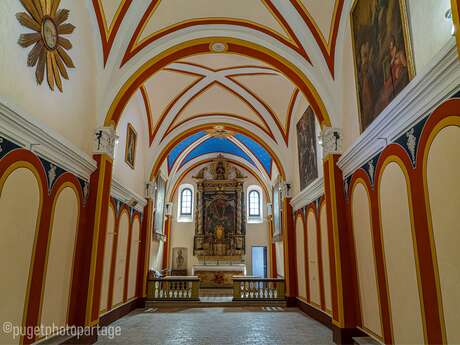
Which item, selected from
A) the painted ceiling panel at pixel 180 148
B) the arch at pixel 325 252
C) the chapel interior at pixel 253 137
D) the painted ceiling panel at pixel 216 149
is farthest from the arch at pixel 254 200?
the arch at pixel 325 252

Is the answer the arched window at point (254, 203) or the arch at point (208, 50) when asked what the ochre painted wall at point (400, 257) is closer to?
the arch at point (208, 50)

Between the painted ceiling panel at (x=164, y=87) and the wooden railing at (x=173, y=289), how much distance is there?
6002 millimetres

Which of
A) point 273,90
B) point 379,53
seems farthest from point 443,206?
point 273,90

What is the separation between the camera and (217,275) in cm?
1691

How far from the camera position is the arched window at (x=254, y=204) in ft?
67.3

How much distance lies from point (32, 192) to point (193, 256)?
613 inches

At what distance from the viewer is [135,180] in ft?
34.8

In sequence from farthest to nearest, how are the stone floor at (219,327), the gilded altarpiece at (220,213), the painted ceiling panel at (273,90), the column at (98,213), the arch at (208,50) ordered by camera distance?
the gilded altarpiece at (220,213)
the painted ceiling panel at (273,90)
the arch at (208,50)
the stone floor at (219,327)
the column at (98,213)

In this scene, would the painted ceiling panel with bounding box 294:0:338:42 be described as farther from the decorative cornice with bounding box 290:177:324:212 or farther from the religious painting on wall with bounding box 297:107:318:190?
the decorative cornice with bounding box 290:177:324:212

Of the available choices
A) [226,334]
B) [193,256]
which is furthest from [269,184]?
[226,334]

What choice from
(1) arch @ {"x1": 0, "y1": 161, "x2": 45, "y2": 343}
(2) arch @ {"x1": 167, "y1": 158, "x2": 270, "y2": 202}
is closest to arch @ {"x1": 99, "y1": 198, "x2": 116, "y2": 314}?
(1) arch @ {"x1": 0, "y1": 161, "x2": 45, "y2": 343}

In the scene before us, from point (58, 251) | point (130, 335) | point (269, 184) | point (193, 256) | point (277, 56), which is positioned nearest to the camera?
point (58, 251)

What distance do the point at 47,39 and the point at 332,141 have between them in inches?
218

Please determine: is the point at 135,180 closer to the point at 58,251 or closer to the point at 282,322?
the point at 58,251
